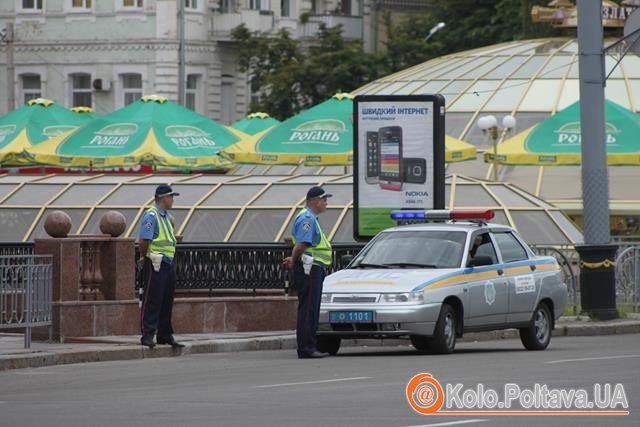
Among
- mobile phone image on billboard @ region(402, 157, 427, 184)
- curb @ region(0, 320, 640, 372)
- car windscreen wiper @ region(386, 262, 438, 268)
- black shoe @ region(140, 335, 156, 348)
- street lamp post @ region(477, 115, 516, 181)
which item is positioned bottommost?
curb @ region(0, 320, 640, 372)

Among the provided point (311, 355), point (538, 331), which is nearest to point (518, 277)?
point (538, 331)

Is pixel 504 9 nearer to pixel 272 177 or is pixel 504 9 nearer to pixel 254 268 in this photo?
pixel 272 177

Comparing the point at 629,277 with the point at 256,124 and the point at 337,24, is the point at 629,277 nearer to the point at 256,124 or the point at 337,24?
the point at 256,124

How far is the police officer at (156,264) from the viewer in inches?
833

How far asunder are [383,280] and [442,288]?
0.66m

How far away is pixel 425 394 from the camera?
15703 mm

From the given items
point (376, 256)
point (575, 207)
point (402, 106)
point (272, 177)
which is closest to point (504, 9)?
point (575, 207)

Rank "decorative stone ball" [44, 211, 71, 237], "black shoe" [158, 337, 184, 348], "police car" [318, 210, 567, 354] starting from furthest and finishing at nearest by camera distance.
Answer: "decorative stone ball" [44, 211, 71, 237], "black shoe" [158, 337, 184, 348], "police car" [318, 210, 567, 354]

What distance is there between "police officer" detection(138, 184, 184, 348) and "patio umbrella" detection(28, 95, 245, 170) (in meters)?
20.5

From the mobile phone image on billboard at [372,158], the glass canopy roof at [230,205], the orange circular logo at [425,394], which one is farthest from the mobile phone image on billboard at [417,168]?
the orange circular logo at [425,394]

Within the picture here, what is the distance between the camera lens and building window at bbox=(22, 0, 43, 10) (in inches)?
2714

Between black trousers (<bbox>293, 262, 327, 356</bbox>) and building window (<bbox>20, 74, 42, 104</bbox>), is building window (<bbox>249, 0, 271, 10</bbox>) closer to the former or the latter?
building window (<bbox>20, 74, 42, 104</bbox>)

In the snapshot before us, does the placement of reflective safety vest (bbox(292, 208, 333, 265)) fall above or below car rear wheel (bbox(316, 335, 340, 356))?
above

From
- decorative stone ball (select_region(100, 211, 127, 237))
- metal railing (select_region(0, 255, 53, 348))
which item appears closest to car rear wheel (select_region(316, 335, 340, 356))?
decorative stone ball (select_region(100, 211, 127, 237))
